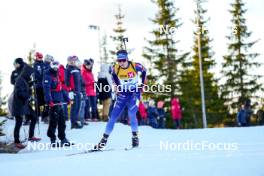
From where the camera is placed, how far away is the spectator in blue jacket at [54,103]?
→ 38.8 ft

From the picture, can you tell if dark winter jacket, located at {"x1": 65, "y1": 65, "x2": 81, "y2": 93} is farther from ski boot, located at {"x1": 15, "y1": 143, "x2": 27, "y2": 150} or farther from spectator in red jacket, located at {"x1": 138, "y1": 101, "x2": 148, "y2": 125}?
spectator in red jacket, located at {"x1": 138, "y1": 101, "x2": 148, "y2": 125}

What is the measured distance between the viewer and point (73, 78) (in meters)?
14.2

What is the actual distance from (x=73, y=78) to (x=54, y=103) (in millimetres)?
2379

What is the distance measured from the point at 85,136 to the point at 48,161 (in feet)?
17.0

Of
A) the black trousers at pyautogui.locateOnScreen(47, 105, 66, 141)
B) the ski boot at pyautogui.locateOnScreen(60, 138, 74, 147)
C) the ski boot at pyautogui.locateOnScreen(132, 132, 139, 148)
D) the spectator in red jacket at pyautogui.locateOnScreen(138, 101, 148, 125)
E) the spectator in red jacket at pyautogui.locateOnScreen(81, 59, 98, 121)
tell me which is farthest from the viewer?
the spectator in red jacket at pyautogui.locateOnScreen(138, 101, 148, 125)

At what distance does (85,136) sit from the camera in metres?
13.8

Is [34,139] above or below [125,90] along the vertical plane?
below

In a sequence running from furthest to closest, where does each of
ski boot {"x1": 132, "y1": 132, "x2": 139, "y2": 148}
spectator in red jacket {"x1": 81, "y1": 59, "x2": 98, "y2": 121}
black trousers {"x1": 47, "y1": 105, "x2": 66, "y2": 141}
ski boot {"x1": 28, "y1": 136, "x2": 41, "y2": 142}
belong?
1. spectator in red jacket {"x1": 81, "y1": 59, "x2": 98, "y2": 121}
2. ski boot {"x1": 28, "y1": 136, "x2": 41, "y2": 142}
3. black trousers {"x1": 47, "y1": 105, "x2": 66, "y2": 141}
4. ski boot {"x1": 132, "y1": 132, "x2": 139, "y2": 148}

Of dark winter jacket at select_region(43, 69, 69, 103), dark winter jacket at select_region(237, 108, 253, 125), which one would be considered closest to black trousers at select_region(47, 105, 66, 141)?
dark winter jacket at select_region(43, 69, 69, 103)

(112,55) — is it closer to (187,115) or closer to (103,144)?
(187,115)

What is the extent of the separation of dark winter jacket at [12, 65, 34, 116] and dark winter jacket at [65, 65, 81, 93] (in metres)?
1.87

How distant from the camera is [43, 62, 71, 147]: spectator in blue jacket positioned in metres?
11.8

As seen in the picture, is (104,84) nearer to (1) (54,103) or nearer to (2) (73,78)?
(2) (73,78)

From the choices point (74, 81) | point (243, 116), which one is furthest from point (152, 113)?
point (74, 81)
